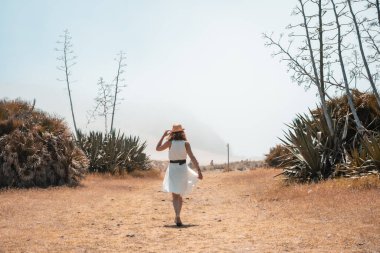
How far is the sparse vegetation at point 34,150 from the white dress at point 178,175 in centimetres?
808

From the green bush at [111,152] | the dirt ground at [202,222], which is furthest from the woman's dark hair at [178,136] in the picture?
the green bush at [111,152]

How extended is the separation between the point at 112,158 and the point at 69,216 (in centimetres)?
1238

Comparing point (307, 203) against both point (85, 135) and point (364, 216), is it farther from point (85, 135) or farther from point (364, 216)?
point (85, 135)

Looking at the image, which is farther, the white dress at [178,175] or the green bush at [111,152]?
the green bush at [111,152]

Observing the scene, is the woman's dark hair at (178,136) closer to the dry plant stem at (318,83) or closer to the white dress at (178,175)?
the white dress at (178,175)

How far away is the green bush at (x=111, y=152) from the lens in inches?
846

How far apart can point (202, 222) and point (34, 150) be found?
8674 mm

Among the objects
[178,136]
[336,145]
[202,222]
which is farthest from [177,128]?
[336,145]

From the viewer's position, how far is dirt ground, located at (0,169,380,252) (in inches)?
245

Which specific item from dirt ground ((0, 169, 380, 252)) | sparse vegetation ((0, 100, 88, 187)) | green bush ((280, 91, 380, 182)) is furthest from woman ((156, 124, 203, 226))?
sparse vegetation ((0, 100, 88, 187))

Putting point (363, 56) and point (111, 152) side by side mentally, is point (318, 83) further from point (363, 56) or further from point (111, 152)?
point (111, 152)

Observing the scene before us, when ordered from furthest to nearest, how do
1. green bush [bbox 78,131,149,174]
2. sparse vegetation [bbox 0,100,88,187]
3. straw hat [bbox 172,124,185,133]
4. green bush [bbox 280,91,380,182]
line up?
green bush [bbox 78,131,149,174]
sparse vegetation [bbox 0,100,88,187]
green bush [bbox 280,91,380,182]
straw hat [bbox 172,124,185,133]

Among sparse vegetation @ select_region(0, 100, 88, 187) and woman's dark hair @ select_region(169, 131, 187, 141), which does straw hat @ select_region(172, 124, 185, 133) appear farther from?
sparse vegetation @ select_region(0, 100, 88, 187)

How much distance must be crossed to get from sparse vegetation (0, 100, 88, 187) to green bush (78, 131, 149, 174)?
4081 mm
